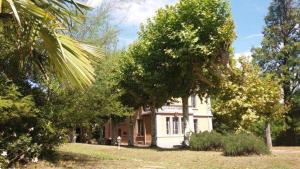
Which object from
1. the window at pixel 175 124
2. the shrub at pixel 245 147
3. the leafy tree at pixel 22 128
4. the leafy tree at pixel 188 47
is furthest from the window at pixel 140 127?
the leafy tree at pixel 22 128

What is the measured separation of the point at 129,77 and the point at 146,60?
3.78 m

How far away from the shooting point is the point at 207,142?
27750 millimetres

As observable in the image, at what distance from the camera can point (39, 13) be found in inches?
286

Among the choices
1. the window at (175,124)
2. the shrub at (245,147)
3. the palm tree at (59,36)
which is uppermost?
the window at (175,124)

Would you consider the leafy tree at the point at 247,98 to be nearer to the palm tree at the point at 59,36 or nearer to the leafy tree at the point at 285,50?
the leafy tree at the point at 285,50

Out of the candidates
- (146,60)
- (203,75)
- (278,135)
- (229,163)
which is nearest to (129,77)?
(146,60)

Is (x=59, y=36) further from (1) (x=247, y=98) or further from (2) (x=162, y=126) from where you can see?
(2) (x=162, y=126)

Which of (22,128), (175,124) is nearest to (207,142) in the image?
(22,128)

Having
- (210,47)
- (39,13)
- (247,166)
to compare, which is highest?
(210,47)

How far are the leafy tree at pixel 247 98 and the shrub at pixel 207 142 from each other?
3963 millimetres

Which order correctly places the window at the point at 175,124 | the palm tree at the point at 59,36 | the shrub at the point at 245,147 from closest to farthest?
the palm tree at the point at 59,36
the shrub at the point at 245,147
the window at the point at 175,124

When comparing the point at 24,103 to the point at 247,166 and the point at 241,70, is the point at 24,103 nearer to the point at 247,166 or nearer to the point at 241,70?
the point at 247,166

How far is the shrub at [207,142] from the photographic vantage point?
89.5 feet

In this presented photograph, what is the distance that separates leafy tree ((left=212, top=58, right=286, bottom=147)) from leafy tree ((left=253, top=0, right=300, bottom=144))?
15132 mm
